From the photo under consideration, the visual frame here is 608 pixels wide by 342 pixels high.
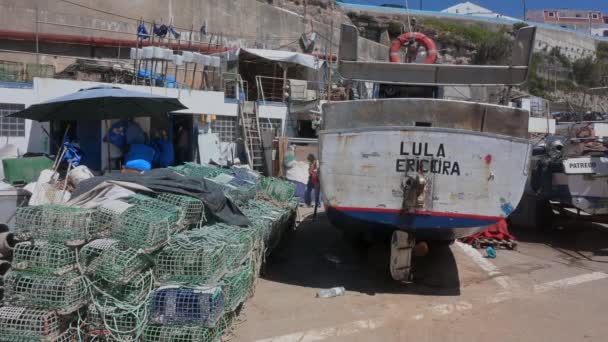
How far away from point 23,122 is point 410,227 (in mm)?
10568

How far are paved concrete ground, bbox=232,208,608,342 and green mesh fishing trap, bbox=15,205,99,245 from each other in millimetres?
1806

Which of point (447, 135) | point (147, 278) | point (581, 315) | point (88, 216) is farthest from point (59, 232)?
point (581, 315)

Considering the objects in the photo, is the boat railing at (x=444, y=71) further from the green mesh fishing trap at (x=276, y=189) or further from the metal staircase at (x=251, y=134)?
the metal staircase at (x=251, y=134)

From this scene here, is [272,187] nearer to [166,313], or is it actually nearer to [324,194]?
[324,194]

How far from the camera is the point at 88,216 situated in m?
4.32

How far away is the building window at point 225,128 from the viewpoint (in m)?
14.8

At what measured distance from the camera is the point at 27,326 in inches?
152

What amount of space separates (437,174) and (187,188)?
3.07m

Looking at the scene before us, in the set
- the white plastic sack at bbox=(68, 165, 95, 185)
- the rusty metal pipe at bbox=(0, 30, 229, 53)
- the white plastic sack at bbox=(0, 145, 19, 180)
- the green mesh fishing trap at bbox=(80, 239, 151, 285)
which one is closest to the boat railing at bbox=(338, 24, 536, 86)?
the white plastic sack at bbox=(68, 165, 95, 185)

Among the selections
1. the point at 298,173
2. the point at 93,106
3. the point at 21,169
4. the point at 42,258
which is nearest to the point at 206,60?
the point at 298,173

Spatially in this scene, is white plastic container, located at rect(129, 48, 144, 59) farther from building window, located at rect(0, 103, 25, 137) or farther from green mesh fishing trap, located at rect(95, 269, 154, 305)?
green mesh fishing trap, located at rect(95, 269, 154, 305)

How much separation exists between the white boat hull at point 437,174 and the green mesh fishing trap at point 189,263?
2.36 m

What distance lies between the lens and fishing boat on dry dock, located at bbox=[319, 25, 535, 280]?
5875mm

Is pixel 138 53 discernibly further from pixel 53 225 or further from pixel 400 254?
pixel 400 254
